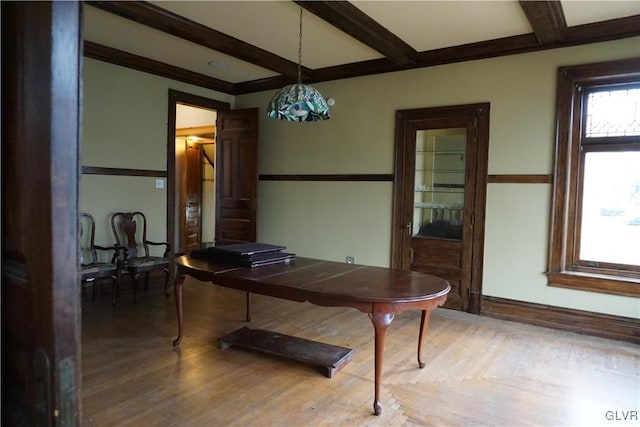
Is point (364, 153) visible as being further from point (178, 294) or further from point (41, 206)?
point (41, 206)

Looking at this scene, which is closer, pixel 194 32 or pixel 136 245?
pixel 194 32

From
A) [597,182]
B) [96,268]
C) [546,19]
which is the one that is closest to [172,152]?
[96,268]

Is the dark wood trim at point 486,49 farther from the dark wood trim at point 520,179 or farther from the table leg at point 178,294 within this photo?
the table leg at point 178,294

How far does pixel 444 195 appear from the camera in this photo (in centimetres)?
453

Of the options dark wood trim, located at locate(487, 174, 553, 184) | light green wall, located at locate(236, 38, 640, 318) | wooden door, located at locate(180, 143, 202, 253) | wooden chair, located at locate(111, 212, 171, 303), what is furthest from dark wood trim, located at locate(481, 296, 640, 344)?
wooden door, located at locate(180, 143, 202, 253)

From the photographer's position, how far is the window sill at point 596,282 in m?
3.57

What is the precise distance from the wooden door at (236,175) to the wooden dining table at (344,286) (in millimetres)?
2476

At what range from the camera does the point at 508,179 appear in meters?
4.11

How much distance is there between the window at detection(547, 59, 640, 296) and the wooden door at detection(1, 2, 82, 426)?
407cm

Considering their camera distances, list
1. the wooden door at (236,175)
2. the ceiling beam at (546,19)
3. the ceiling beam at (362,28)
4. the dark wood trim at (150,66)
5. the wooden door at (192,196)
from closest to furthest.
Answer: the ceiling beam at (546,19) < the ceiling beam at (362,28) < the dark wood trim at (150,66) < the wooden door at (236,175) < the wooden door at (192,196)

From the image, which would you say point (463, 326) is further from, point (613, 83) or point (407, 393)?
point (613, 83)

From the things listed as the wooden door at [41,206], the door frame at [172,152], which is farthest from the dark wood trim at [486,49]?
the wooden door at [41,206]

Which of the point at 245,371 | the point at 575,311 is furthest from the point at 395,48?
the point at 245,371

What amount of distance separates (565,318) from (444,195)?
5.26 ft
